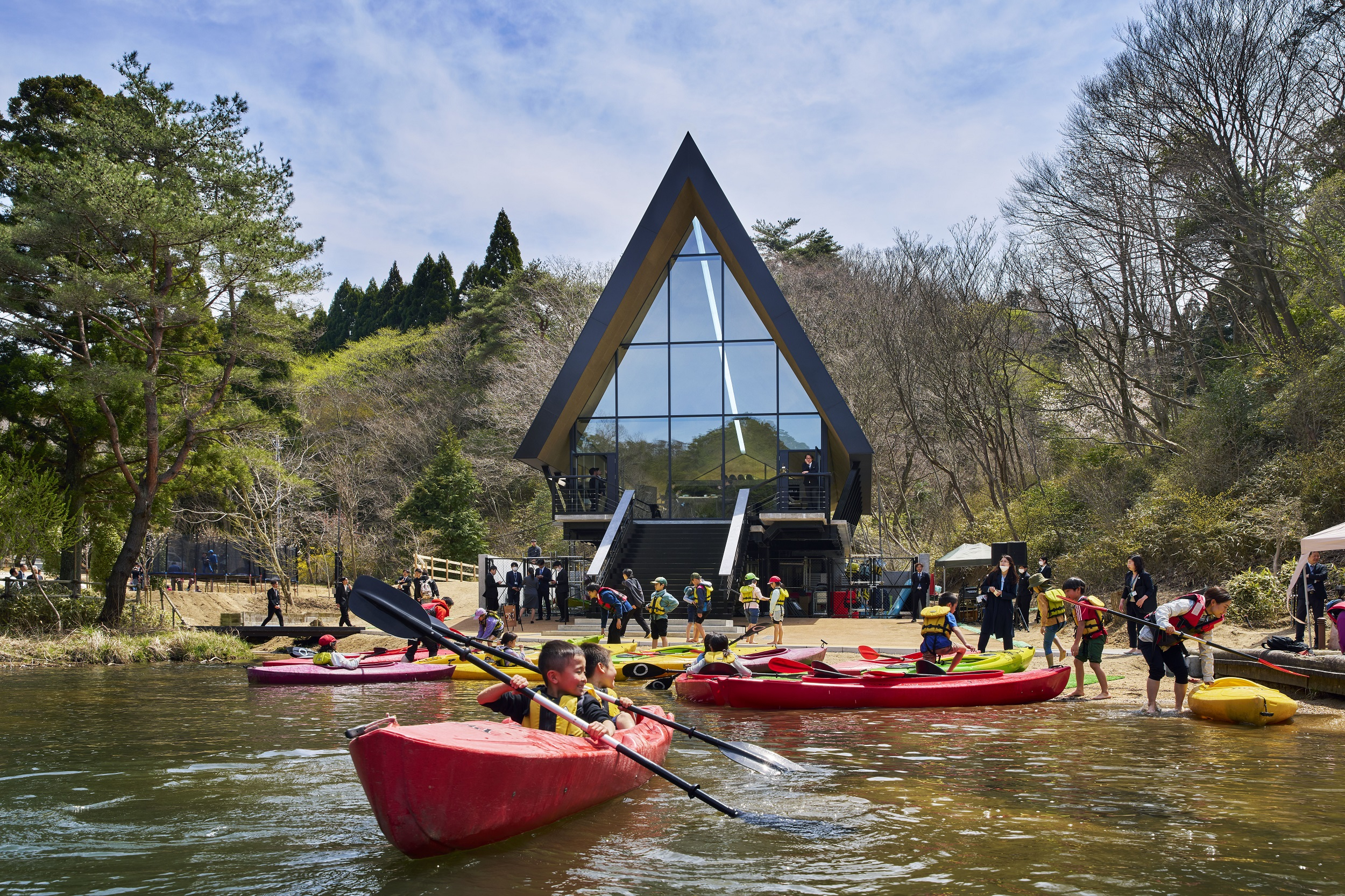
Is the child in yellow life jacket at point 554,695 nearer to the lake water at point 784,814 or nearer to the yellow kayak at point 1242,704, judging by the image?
the lake water at point 784,814

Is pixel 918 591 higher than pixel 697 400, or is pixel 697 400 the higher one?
pixel 697 400

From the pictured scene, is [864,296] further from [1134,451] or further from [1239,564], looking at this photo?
[1239,564]

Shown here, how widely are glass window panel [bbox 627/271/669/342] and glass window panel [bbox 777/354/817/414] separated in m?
3.33

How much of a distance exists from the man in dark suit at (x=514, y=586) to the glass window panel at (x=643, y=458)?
13.4 feet

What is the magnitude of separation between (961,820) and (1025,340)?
29854 mm

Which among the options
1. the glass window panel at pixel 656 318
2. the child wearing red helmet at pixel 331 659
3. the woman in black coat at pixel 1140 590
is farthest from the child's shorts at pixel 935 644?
the glass window panel at pixel 656 318

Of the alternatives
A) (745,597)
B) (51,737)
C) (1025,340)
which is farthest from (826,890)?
(1025,340)

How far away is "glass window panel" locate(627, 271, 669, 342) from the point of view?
27406 millimetres

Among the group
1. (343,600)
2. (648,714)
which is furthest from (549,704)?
(343,600)

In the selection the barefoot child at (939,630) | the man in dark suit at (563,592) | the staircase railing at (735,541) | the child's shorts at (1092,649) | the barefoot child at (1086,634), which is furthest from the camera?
the man in dark suit at (563,592)

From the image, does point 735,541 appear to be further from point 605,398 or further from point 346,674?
point 346,674

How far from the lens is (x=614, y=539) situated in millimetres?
24281

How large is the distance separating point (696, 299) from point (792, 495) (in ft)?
19.3

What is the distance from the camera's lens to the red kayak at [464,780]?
502 cm
